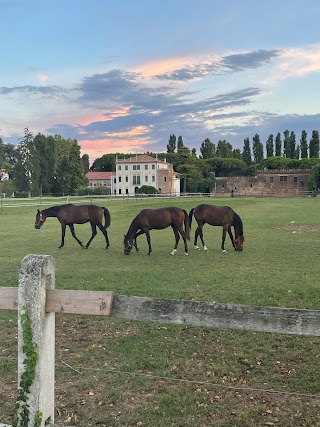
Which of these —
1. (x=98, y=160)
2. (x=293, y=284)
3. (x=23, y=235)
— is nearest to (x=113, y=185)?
(x=98, y=160)

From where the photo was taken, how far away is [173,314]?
314 centimetres

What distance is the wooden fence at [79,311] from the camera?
2973 millimetres

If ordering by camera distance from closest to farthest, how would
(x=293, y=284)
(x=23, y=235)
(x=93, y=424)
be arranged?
(x=93, y=424)
(x=293, y=284)
(x=23, y=235)

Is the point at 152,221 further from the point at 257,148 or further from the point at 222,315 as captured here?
the point at 257,148

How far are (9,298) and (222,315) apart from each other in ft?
5.26

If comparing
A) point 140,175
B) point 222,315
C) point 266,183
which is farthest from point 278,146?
point 222,315

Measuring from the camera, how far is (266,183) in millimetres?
110062

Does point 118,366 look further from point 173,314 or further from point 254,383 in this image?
point 173,314

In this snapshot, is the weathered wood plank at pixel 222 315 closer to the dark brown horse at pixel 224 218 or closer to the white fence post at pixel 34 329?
the white fence post at pixel 34 329

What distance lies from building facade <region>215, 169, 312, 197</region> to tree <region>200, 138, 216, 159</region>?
3002 cm

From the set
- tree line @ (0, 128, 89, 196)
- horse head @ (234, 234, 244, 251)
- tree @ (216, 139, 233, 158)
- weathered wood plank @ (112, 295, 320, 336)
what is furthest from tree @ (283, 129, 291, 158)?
weathered wood plank @ (112, 295, 320, 336)

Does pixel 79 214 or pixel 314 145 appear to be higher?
pixel 314 145

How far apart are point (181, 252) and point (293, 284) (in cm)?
575

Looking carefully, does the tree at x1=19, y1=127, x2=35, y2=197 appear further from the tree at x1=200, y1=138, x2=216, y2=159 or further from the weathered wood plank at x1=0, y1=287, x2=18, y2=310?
the weathered wood plank at x1=0, y1=287, x2=18, y2=310
